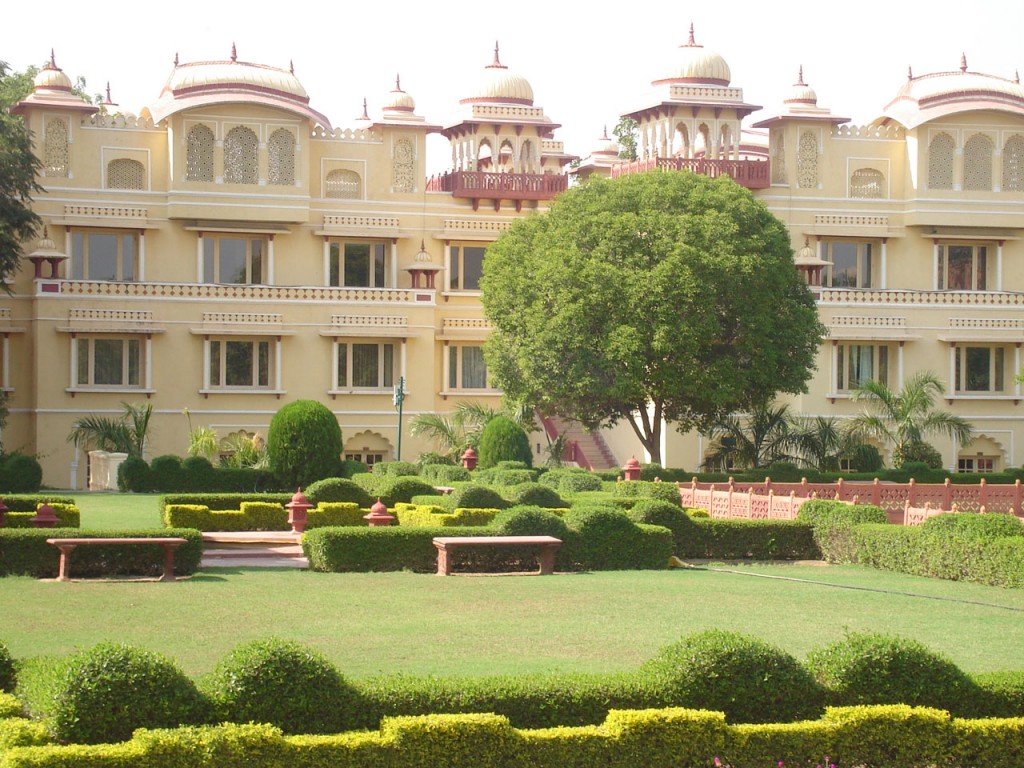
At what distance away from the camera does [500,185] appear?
151 feet

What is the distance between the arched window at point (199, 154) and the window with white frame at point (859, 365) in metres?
18.5

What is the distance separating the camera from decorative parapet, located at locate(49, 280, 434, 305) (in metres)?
41.9

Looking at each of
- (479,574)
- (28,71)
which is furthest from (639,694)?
(28,71)

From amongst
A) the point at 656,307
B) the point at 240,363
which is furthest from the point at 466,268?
the point at 656,307

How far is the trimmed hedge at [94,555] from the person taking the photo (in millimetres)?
19891

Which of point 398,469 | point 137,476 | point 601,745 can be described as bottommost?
point 601,745

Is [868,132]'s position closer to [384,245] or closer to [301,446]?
[384,245]

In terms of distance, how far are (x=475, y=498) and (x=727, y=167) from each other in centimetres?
2287

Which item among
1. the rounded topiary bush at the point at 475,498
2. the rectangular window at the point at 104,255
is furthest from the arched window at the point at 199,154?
the rounded topiary bush at the point at 475,498

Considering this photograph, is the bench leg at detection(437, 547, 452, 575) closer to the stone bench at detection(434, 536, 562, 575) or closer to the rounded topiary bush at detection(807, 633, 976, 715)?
the stone bench at detection(434, 536, 562, 575)

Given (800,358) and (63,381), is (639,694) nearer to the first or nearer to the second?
(800,358)

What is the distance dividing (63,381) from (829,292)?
835 inches

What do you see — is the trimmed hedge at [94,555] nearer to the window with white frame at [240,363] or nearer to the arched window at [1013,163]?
the window with white frame at [240,363]

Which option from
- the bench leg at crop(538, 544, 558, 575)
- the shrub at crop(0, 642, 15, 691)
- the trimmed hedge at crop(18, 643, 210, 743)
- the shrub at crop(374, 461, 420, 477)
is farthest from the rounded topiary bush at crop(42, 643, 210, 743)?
the shrub at crop(374, 461, 420, 477)
